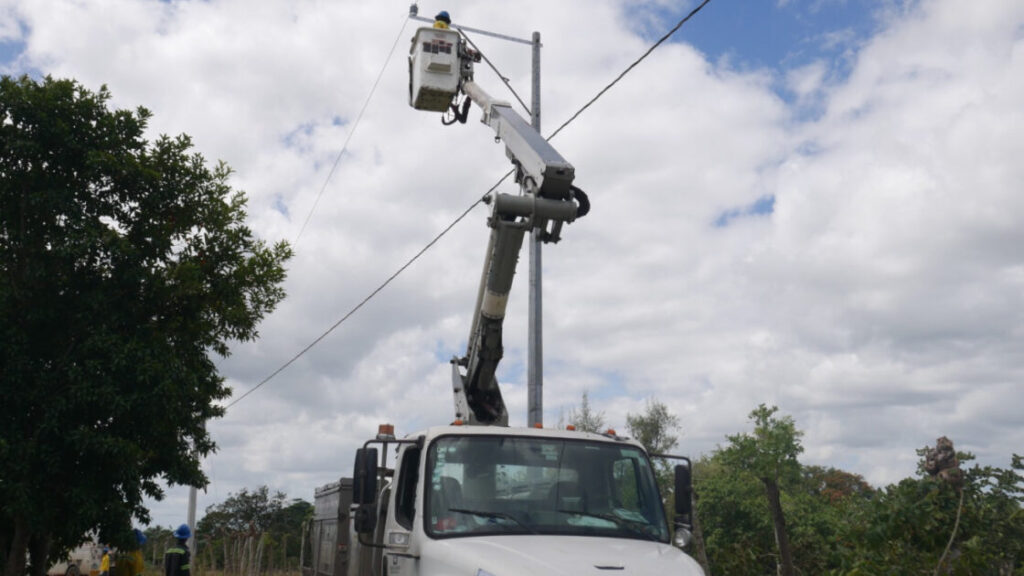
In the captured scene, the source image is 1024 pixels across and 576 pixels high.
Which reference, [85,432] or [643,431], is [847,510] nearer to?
[85,432]

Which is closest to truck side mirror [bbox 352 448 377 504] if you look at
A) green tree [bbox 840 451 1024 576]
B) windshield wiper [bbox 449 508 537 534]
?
windshield wiper [bbox 449 508 537 534]

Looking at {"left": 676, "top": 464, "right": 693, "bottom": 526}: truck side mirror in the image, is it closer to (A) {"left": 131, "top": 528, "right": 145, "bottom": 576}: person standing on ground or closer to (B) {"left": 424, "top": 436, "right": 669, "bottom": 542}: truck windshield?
(B) {"left": 424, "top": 436, "right": 669, "bottom": 542}: truck windshield

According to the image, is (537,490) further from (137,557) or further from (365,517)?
(137,557)

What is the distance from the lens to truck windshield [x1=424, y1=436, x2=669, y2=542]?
18.7 feet

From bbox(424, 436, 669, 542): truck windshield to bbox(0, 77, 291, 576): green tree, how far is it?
23.2ft

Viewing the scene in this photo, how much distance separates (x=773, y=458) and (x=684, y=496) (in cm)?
1081

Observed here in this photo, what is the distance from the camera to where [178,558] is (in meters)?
10.9

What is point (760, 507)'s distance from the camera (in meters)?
33.2

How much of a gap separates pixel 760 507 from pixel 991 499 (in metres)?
27.0

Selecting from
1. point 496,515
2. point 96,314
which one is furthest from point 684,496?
point 96,314

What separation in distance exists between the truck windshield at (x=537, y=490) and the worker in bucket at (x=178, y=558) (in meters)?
6.41

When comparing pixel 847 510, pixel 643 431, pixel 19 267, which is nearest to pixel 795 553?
pixel 847 510

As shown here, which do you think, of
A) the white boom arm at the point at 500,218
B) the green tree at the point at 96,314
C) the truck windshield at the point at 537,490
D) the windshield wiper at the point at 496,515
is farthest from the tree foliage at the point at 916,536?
the green tree at the point at 96,314

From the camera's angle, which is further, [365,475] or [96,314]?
[96,314]
